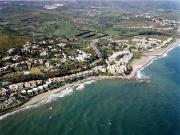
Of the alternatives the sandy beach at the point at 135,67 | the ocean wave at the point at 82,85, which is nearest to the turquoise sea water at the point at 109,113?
the ocean wave at the point at 82,85

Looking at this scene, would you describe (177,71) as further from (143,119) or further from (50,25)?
(50,25)

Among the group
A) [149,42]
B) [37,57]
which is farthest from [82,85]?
[149,42]

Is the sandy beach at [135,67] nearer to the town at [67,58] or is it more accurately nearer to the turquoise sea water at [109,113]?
the town at [67,58]

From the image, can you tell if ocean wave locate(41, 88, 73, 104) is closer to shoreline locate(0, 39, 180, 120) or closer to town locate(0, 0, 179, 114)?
shoreline locate(0, 39, 180, 120)

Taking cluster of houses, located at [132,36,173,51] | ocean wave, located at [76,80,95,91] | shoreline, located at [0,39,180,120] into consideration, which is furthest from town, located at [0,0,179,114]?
ocean wave, located at [76,80,95,91]

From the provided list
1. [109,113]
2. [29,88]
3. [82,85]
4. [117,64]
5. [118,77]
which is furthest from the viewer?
[117,64]

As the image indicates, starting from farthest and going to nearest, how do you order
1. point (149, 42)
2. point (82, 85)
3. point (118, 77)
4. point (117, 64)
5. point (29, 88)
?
point (149, 42)
point (117, 64)
point (118, 77)
point (82, 85)
point (29, 88)

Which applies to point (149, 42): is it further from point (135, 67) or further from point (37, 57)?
point (37, 57)

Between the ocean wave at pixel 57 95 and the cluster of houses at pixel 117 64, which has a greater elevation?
the cluster of houses at pixel 117 64
